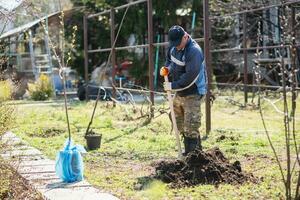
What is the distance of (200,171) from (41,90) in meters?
13.8

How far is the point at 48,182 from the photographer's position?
583 centimetres

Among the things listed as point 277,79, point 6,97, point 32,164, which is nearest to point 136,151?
point 32,164

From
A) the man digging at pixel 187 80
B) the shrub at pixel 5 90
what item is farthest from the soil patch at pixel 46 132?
the man digging at pixel 187 80

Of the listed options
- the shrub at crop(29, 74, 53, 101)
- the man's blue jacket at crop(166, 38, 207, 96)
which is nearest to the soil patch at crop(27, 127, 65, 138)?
the man's blue jacket at crop(166, 38, 207, 96)

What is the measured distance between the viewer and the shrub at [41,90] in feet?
61.3

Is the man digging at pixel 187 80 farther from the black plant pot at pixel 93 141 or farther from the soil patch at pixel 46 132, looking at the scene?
the soil patch at pixel 46 132

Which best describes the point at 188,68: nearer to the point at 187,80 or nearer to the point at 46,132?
the point at 187,80

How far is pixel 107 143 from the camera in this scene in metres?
8.54

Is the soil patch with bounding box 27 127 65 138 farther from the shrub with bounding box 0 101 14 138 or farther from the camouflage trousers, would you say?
the shrub with bounding box 0 101 14 138

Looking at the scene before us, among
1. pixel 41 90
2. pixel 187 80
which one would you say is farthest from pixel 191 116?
pixel 41 90

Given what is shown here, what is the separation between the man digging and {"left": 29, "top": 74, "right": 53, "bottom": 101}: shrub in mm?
12322

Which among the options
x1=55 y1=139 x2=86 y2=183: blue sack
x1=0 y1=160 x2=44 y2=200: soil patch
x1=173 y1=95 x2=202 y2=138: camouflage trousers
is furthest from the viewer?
x1=173 y1=95 x2=202 y2=138: camouflage trousers

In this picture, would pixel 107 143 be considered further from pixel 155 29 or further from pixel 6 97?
pixel 155 29

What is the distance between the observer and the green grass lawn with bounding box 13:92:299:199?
5293 mm
